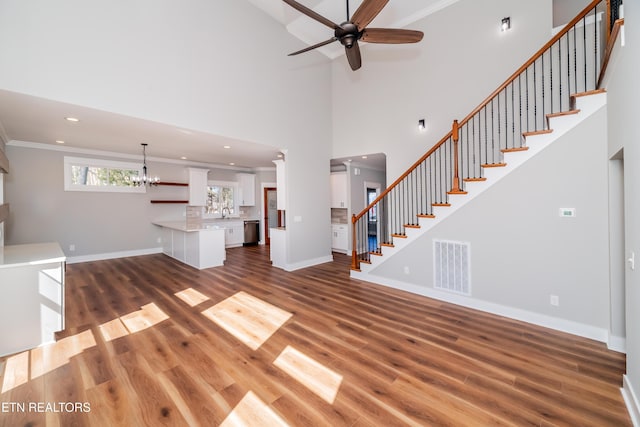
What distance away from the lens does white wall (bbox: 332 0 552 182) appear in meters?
4.06

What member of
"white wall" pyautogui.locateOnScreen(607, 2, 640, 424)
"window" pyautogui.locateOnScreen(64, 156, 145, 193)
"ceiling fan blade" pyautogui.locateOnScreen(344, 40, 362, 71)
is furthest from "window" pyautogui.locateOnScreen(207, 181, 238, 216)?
"white wall" pyautogui.locateOnScreen(607, 2, 640, 424)

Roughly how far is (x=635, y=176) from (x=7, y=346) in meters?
5.48

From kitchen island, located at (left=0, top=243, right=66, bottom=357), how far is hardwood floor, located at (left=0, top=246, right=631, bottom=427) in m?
0.16

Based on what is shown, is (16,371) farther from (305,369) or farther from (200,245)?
(200,245)

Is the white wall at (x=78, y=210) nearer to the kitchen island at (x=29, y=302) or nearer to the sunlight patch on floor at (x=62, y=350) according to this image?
the kitchen island at (x=29, y=302)

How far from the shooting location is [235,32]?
4621 millimetres

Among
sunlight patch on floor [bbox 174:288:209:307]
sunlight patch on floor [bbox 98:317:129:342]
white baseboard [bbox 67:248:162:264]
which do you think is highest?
white baseboard [bbox 67:248:162:264]

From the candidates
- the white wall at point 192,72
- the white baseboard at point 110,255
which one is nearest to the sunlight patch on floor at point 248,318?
the white wall at point 192,72

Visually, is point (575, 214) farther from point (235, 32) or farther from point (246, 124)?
point (235, 32)

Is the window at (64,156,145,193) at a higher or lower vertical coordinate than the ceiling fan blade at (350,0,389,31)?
lower

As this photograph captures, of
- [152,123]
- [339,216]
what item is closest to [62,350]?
[152,123]

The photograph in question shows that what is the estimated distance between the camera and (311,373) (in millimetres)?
2215

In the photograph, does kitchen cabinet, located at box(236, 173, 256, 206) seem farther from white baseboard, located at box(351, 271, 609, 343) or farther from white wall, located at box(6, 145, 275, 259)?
white baseboard, located at box(351, 271, 609, 343)

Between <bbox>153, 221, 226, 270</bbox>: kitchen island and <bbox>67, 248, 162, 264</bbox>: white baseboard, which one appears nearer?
<bbox>153, 221, 226, 270</bbox>: kitchen island
